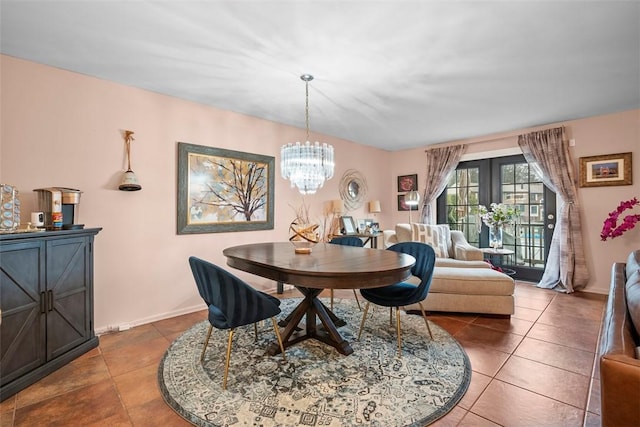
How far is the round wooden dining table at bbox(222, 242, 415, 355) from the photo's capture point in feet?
6.03

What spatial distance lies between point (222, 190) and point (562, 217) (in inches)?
183

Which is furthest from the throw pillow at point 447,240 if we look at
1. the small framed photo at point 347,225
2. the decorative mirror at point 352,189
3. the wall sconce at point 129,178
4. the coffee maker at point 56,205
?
the coffee maker at point 56,205

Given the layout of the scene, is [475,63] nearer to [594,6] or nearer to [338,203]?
[594,6]

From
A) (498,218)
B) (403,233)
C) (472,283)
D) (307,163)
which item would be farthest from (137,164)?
(498,218)

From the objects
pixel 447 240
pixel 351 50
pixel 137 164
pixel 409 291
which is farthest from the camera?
pixel 447 240

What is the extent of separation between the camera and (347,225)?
498 centimetres

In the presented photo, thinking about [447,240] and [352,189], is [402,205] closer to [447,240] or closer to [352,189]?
[352,189]

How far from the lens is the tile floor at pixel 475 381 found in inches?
65.2

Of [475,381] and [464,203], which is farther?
[464,203]

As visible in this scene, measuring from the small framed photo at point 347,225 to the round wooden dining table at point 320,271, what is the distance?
2023 millimetres

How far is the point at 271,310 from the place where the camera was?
2.06 meters

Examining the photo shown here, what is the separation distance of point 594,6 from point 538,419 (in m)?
2.50

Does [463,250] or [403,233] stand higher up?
[403,233]

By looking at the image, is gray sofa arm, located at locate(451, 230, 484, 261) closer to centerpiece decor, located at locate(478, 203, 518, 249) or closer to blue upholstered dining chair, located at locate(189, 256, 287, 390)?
centerpiece decor, located at locate(478, 203, 518, 249)
